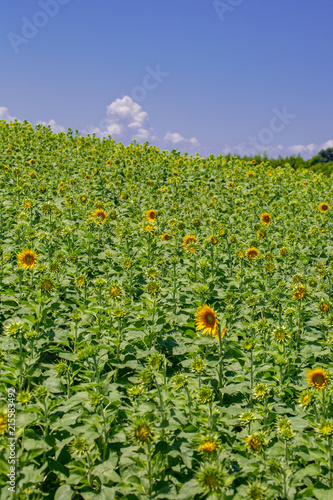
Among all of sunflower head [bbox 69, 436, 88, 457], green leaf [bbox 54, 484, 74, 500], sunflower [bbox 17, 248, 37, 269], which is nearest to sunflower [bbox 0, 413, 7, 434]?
sunflower head [bbox 69, 436, 88, 457]

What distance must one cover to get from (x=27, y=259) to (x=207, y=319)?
2620mm

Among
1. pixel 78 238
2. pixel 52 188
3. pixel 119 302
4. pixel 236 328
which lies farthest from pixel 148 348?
pixel 52 188

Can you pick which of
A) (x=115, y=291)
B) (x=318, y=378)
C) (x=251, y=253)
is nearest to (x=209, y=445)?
(x=318, y=378)

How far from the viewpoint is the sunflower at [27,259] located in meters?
5.00

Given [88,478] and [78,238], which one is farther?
[78,238]

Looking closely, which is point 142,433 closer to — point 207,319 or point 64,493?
point 64,493

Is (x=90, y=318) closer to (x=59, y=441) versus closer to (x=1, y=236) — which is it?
(x=59, y=441)

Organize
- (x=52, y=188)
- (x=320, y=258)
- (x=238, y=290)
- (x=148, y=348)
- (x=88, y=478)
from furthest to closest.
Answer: (x=52, y=188) → (x=320, y=258) → (x=238, y=290) → (x=148, y=348) → (x=88, y=478)

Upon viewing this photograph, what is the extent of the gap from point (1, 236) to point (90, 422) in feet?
18.3

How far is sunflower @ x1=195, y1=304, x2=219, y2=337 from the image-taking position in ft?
13.0

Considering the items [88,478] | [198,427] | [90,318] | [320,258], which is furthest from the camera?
[320,258]

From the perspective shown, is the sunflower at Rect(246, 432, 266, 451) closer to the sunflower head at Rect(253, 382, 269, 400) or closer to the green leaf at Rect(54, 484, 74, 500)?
the sunflower head at Rect(253, 382, 269, 400)

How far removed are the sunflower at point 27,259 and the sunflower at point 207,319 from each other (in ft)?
8.03

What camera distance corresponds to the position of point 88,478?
9.70ft
